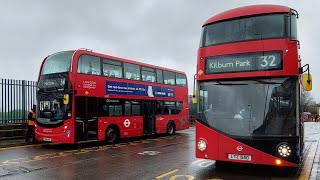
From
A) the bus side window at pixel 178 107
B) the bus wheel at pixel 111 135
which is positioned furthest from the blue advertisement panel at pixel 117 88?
the bus side window at pixel 178 107

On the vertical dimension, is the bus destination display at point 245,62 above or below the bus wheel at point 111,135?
above

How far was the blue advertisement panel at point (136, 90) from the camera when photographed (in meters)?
16.1

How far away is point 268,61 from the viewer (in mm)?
8102

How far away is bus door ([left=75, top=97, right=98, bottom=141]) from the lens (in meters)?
14.2

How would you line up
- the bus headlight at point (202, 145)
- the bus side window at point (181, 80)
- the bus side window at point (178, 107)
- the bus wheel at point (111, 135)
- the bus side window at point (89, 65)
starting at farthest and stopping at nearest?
the bus side window at point (181, 80) < the bus side window at point (178, 107) < the bus wheel at point (111, 135) < the bus side window at point (89, 65) < the bus headlight at point (202, 145)

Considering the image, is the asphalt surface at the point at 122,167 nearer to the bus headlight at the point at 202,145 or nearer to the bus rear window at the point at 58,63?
the bus headlight at the point at 202,145

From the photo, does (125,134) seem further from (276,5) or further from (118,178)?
(276,5)

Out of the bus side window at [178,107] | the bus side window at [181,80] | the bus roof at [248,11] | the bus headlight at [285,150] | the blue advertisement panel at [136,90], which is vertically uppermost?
the bus roof at [248,11]

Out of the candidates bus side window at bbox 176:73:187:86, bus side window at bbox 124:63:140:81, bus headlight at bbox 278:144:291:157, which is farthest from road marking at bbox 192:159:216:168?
bus side window at bbox 176:73:187:86

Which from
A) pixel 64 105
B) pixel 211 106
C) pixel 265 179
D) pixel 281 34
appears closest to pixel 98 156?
pixel 64 105

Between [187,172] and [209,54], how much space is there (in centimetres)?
311

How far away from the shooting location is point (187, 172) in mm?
8953

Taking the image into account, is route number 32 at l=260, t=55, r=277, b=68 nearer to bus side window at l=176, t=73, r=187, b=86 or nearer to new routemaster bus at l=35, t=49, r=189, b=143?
new routemaster bus at l=35, t=49, r=189, b=143

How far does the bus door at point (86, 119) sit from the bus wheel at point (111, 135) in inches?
33.9
